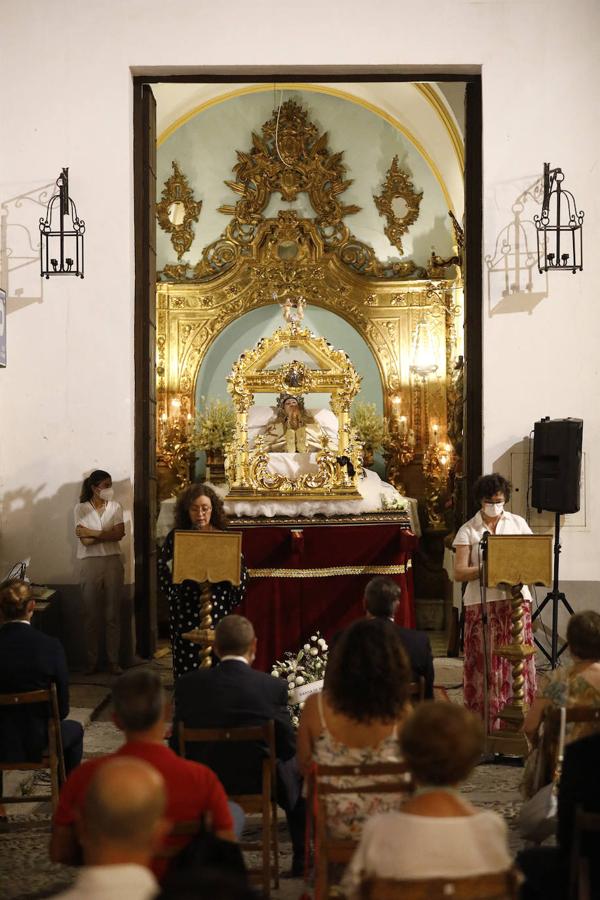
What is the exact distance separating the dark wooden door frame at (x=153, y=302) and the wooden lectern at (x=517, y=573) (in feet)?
9.38

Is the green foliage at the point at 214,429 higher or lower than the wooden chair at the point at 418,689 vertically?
higher

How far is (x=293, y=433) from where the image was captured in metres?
10.2

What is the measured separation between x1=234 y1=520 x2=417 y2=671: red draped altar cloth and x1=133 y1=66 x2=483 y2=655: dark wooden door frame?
0.94 m

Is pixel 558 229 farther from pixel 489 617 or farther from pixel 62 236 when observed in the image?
pixel 62 236

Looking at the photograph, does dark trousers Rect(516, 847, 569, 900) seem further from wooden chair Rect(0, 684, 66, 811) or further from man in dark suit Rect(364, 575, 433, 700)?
wooden chair Rect(0, 684, 66, 811)

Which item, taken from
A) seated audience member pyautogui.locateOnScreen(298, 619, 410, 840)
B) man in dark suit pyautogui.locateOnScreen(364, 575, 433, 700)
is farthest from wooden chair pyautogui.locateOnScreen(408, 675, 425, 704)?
seated audience member pyautogui.locateOnScreen(298, 619, 410, 840)

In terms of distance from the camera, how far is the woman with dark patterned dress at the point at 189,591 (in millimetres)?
6719

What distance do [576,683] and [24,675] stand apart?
2497 millimetres

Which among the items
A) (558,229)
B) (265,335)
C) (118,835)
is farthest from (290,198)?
(118,835)

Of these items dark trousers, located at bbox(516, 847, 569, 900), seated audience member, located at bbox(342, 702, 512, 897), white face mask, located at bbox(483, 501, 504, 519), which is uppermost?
white face mask, located at bbox(483, 501, 504, 519)

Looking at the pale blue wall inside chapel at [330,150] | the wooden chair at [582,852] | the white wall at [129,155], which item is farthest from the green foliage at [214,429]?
the wooden chair at [582,852]

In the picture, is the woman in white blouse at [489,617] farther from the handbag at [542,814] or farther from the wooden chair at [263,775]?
the wooden chair at [263,775]

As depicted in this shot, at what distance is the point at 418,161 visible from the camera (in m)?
13.8

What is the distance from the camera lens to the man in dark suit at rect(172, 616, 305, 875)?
4.43 meters
